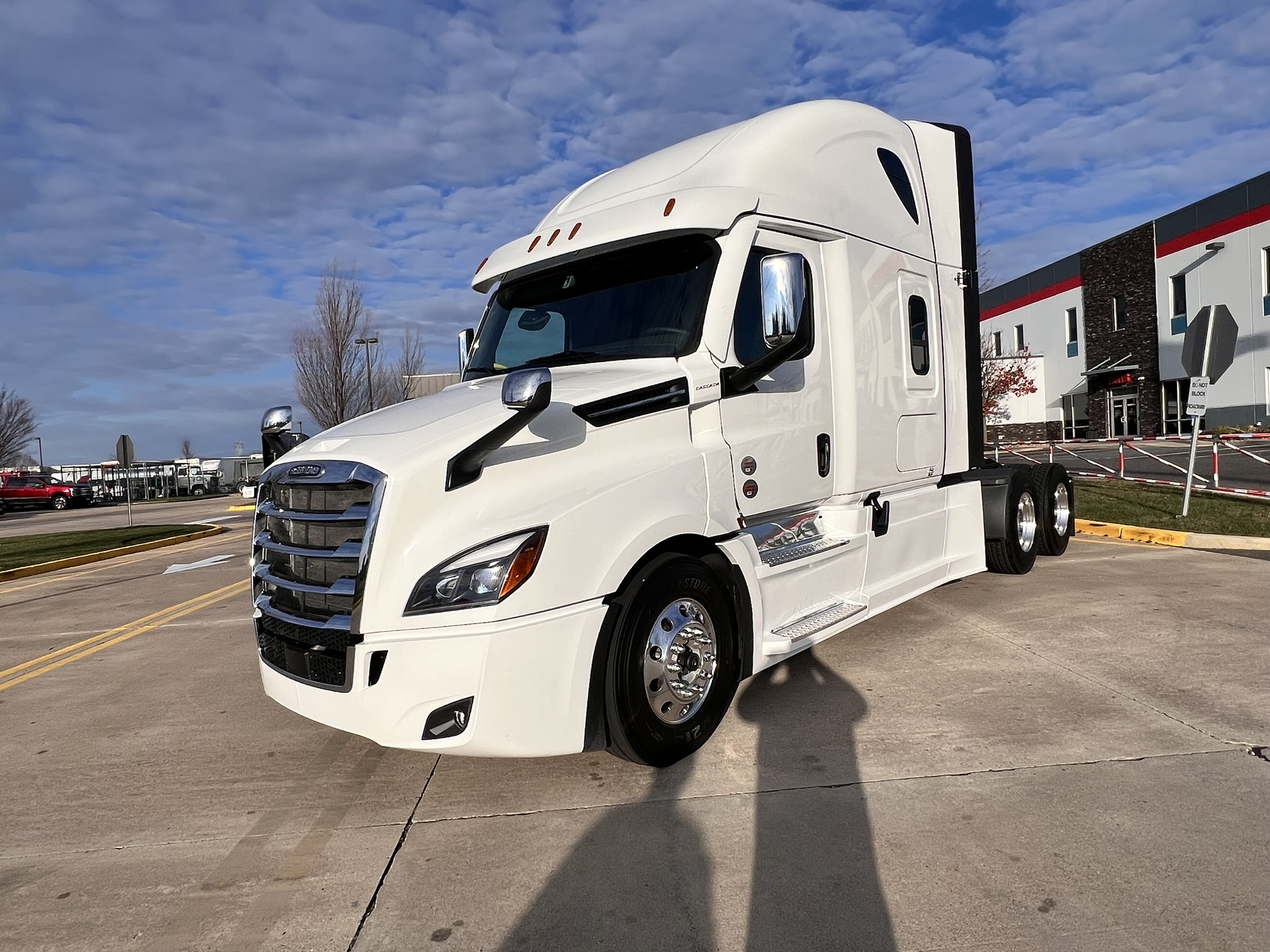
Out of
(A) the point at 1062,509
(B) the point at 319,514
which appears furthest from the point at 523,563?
(A) the point at 1062,509

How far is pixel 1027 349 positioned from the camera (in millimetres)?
42750

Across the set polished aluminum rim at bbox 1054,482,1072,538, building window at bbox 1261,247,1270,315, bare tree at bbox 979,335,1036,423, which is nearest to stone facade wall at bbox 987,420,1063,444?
bare tree at bbox 979,335,1036,423

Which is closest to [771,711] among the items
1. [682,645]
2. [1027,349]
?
[682,645]

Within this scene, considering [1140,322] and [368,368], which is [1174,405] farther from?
[368,368]

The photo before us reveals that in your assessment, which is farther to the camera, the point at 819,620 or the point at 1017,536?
the point at 1017,536


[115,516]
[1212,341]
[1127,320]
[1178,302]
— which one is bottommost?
[115,516]

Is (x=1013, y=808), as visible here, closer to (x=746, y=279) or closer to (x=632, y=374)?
(x=632, y=374)

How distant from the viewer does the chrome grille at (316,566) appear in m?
3.47

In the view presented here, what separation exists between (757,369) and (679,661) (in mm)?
1445

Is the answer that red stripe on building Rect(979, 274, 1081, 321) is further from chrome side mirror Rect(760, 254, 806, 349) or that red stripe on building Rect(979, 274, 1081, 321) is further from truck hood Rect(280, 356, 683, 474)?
truck hood Rect(280, 356, 683, 474)

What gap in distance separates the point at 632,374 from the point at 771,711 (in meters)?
2.00

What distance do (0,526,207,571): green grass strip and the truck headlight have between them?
14.2m

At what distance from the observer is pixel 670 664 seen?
3.96 metres

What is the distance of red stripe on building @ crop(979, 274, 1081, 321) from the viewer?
39.9 meters
